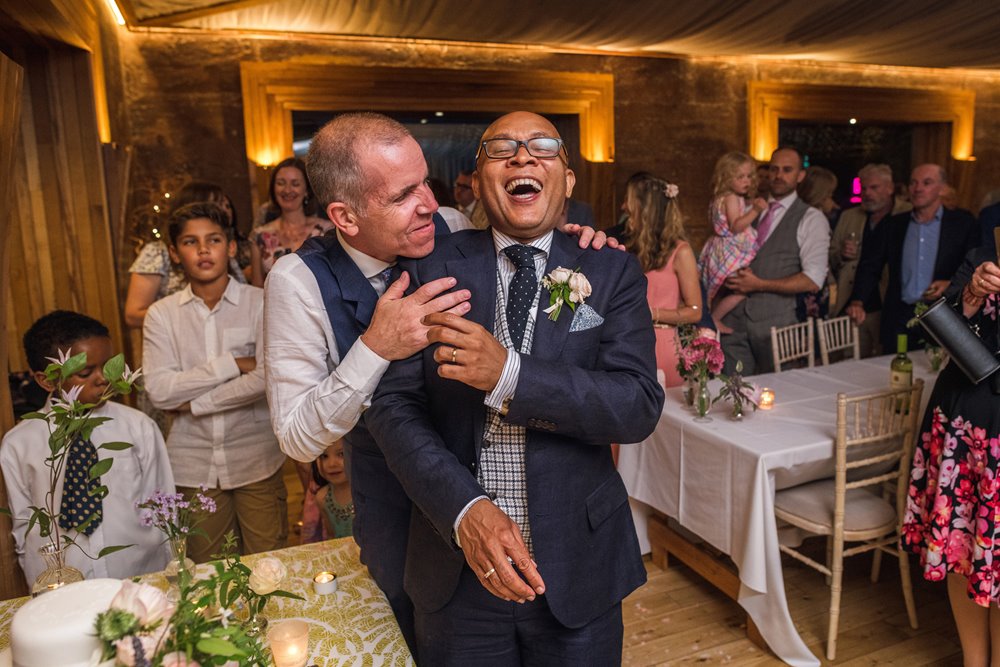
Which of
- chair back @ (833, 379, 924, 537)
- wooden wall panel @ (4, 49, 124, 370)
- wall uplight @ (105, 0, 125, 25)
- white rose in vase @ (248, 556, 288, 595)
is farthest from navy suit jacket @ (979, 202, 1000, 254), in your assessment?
wall uplight @ (105, 0, 125, 25)

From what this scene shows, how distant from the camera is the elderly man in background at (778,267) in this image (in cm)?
445

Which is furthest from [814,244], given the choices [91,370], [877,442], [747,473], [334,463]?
[91,370]

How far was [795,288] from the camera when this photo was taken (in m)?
4.45

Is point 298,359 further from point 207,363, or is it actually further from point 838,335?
point 838,335

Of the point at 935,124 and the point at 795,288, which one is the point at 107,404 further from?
the point at 935,124

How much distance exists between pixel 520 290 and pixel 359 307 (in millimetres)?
366

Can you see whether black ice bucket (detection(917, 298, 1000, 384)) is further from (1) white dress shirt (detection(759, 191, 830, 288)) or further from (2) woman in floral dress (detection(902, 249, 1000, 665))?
(1) white dress shirt (detection(759, 191, 830, 288))

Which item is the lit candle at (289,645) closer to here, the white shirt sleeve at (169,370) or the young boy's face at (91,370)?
the young boy's face at (91,370)

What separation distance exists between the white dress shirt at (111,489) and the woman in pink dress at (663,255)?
2.42m

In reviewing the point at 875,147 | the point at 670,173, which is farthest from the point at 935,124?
A: the point at 670,173

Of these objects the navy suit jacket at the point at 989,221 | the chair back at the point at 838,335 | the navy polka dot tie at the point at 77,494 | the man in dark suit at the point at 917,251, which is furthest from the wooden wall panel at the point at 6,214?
the man in dark suit at the point at 917,251

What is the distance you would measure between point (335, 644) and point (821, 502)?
215 centimetres

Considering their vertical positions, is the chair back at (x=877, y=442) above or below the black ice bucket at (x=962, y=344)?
below

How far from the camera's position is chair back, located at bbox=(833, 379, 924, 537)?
8.70 feet
